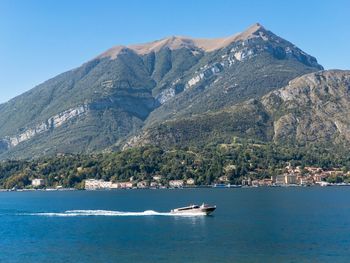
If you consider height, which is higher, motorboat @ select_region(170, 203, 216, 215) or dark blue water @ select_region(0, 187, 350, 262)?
motorboat @ select_region(170, 203, 216, 215)

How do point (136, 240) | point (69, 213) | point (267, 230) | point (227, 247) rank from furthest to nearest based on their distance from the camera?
point (69, 213) < point (267, 230) < point (136, 240) < point (227, 247)

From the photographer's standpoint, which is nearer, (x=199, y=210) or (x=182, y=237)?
(x=182, y=237)

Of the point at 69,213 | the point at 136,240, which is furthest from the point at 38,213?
the point at 136,240

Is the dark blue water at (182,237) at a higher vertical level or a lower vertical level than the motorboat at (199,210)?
lower

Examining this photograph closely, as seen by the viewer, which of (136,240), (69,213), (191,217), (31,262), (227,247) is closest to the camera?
(31,262)

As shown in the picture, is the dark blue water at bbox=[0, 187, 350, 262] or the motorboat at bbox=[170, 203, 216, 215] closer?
the dark blue water at bbox=[0, 187, 350, 262]

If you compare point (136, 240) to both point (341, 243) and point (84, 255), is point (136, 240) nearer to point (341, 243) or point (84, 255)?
point (84, 255)

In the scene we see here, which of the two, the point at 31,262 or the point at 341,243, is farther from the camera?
the point at 341,243

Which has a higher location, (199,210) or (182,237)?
(199,210)

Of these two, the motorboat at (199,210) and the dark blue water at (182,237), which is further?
the motorboat at (199,210)
